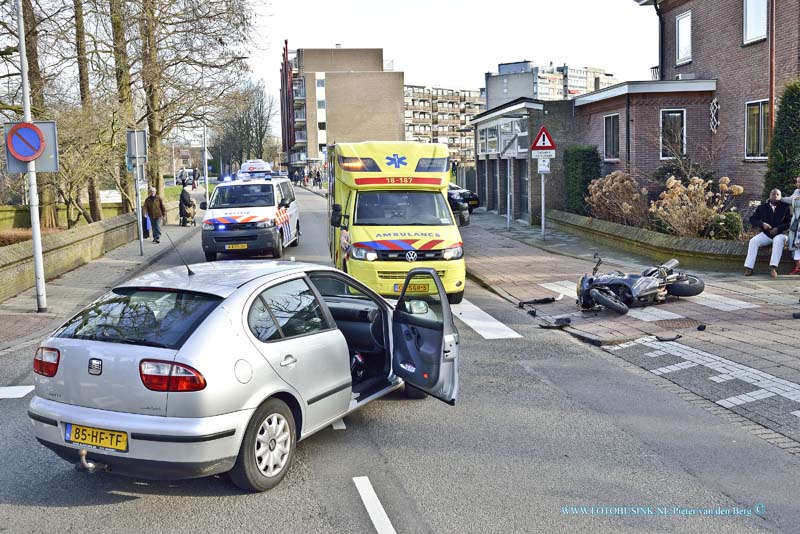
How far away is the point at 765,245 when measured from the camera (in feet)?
48.1

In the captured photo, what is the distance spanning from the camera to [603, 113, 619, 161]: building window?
2483 centimetres

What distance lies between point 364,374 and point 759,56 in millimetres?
18512

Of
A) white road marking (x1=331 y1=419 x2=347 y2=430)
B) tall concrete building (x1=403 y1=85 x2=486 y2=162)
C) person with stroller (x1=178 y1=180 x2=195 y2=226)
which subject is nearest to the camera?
white road marking (x1=331 y1=419 x2=347 y2=430)

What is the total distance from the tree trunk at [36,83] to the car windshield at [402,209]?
Answer: 8.32 meters

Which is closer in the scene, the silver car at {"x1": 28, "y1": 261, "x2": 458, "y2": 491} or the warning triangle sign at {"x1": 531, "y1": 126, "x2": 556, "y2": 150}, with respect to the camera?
the silver car at {"x1": 28, "y1": 261, "x2": 458, "y2": 491}

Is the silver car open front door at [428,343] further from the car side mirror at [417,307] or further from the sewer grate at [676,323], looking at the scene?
the sewer grate at [676,323]

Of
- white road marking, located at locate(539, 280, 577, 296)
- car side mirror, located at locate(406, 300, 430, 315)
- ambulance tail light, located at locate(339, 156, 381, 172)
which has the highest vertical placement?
ambulance tail light, located at locate(339, 156, 381, 172)

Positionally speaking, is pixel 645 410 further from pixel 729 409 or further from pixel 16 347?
pixel 16 347

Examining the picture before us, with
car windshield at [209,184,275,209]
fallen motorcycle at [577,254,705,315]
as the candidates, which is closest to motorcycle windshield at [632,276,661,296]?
fallen motorcycle at [577,254,705,315]

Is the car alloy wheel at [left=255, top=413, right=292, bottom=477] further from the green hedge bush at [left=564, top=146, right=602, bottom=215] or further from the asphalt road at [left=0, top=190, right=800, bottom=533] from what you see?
the green hedge bush at [left=564, top=146, right=602, bottom=215]

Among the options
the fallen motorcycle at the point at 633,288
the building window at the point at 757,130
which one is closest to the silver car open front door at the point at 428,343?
the fallen motorcycle at the point at 633,288

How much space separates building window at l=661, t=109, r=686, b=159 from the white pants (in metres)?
8.65

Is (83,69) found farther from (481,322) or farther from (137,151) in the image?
(481,322)

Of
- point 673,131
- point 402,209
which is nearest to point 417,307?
point 402,209
